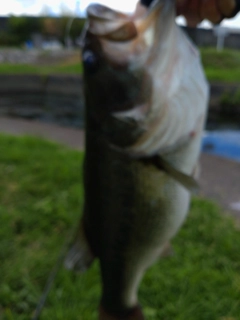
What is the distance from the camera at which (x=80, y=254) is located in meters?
1.41

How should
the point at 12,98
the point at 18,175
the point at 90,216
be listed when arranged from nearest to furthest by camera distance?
the point at 90,216
the point at 18,175
the point at 12,98

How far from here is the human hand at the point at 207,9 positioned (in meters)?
1.21

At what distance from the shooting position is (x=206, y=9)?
4.15 feet

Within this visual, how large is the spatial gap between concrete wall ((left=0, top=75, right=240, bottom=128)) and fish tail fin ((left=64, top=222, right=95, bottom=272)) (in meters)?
6.95

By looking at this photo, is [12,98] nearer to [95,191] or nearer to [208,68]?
[208,68]

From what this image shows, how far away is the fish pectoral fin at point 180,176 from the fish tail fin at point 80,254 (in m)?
0.32

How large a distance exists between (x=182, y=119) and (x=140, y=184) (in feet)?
0.67

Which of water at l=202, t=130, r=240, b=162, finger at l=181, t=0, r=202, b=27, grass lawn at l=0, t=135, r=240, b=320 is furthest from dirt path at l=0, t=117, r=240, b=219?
finger at l=181, t=0, r=202, b=27

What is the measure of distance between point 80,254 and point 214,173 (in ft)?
10.9

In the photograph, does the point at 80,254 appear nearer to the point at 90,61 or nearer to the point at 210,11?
the point at 90,61

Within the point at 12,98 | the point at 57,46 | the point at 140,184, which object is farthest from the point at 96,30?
the point at 57,46

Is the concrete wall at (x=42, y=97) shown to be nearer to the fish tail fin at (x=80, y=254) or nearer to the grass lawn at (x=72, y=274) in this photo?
the grass lawn at (x=72, y=274)

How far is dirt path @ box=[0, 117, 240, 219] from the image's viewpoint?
12.9 feet

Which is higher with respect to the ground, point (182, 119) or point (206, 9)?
point (206, 9)
